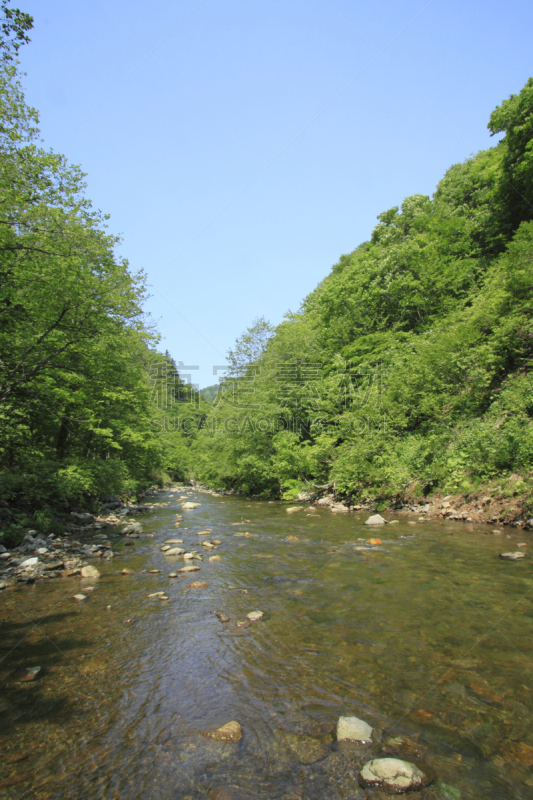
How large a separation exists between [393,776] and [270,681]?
1886mm

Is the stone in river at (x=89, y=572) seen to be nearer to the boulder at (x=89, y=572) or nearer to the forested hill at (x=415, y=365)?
the boulder at (x=89, y=572)

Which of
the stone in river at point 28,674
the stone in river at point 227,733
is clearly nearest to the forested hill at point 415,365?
the stone in river at point 227,733

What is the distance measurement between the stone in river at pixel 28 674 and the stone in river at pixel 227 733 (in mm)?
2426

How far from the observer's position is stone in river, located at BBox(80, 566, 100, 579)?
891cm

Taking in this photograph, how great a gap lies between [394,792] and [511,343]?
17.6 meters

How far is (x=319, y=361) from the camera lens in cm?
3044

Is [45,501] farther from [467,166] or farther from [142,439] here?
[467,166]

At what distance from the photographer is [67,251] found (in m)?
11.6

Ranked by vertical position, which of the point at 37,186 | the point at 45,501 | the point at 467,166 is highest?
the point at 467,166

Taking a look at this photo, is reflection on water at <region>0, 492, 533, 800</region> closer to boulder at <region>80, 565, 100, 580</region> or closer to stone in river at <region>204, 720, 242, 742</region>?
stone in river at <region>204, 720, 242, 742</region>

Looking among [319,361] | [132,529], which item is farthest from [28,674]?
[319,361]

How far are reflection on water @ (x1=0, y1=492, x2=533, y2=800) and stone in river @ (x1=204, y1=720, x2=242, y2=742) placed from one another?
91mm

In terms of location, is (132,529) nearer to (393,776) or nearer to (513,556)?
(513,556)

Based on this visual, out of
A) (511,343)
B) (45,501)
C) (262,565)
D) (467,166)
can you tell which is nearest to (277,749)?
(262,565)
